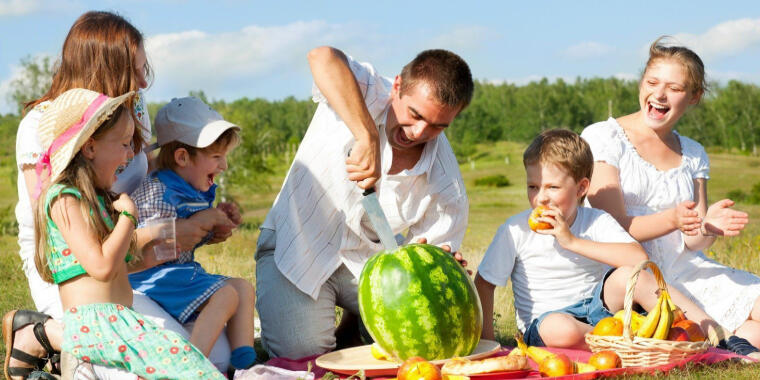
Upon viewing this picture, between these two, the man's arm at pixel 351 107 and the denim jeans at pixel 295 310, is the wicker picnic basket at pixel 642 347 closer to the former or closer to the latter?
the man's arm at pixel 351 107

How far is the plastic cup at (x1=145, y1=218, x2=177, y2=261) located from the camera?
449 centimetres

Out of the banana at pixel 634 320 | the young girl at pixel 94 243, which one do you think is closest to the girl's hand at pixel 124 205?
the young girl at pixel 94 243

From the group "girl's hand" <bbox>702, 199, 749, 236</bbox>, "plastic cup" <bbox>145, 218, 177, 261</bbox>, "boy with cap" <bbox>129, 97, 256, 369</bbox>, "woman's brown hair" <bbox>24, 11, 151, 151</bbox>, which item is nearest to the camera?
"plastic cup" <bbox>145, 218, 177, 261</bbox>

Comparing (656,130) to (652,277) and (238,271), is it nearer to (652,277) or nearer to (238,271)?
(652,277)

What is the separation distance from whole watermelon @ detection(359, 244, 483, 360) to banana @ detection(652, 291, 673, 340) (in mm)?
1012

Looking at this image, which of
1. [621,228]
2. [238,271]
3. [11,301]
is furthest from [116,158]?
[238,271]

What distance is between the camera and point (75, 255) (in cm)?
410

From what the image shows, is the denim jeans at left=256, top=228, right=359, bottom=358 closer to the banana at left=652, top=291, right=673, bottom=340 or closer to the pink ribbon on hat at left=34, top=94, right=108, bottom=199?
the pink ribbon on hat at left=34, top=94, right=108, bottom=199

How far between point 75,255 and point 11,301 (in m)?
4.28

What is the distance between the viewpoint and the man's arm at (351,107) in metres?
4.54

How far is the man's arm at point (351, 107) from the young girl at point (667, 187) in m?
2.06

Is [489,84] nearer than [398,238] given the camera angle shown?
No

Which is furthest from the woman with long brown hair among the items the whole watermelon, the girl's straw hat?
the whole watermelon

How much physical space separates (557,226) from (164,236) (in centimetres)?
242
